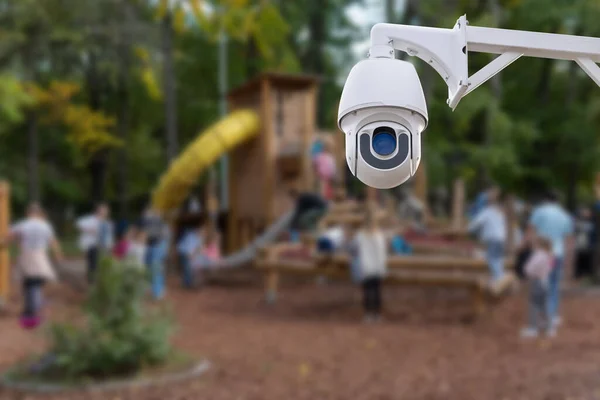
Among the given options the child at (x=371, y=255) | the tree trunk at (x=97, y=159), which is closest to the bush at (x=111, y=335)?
the child at (x=371, y=255)

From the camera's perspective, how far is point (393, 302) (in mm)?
11203

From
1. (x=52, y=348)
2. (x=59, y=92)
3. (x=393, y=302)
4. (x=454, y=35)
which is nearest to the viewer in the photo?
(x=454, y=35)

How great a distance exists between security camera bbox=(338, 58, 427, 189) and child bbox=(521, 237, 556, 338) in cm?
651

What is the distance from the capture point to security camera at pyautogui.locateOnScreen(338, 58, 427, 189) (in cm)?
179

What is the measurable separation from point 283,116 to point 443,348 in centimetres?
786

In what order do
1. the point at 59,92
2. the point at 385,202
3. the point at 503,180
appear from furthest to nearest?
the point at 59,92
the point at 503,180
the point at 385,202

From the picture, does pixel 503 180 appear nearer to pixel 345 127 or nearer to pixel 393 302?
pixel 393 302

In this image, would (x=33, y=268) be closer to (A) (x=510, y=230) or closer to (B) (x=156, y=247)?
(B) (x=156, y=247)

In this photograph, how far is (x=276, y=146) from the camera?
1449 centimetres

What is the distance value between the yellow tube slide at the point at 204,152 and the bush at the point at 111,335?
25.7 ft

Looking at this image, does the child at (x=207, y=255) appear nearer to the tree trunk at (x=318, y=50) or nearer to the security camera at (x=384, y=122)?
the security camera at (x=384, y=122)

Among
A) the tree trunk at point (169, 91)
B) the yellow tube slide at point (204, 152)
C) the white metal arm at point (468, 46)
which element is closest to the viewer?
the white metal arm at point (468, 46)

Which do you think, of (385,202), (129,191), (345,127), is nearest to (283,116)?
(385,202)

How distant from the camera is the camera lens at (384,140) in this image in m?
1.81
